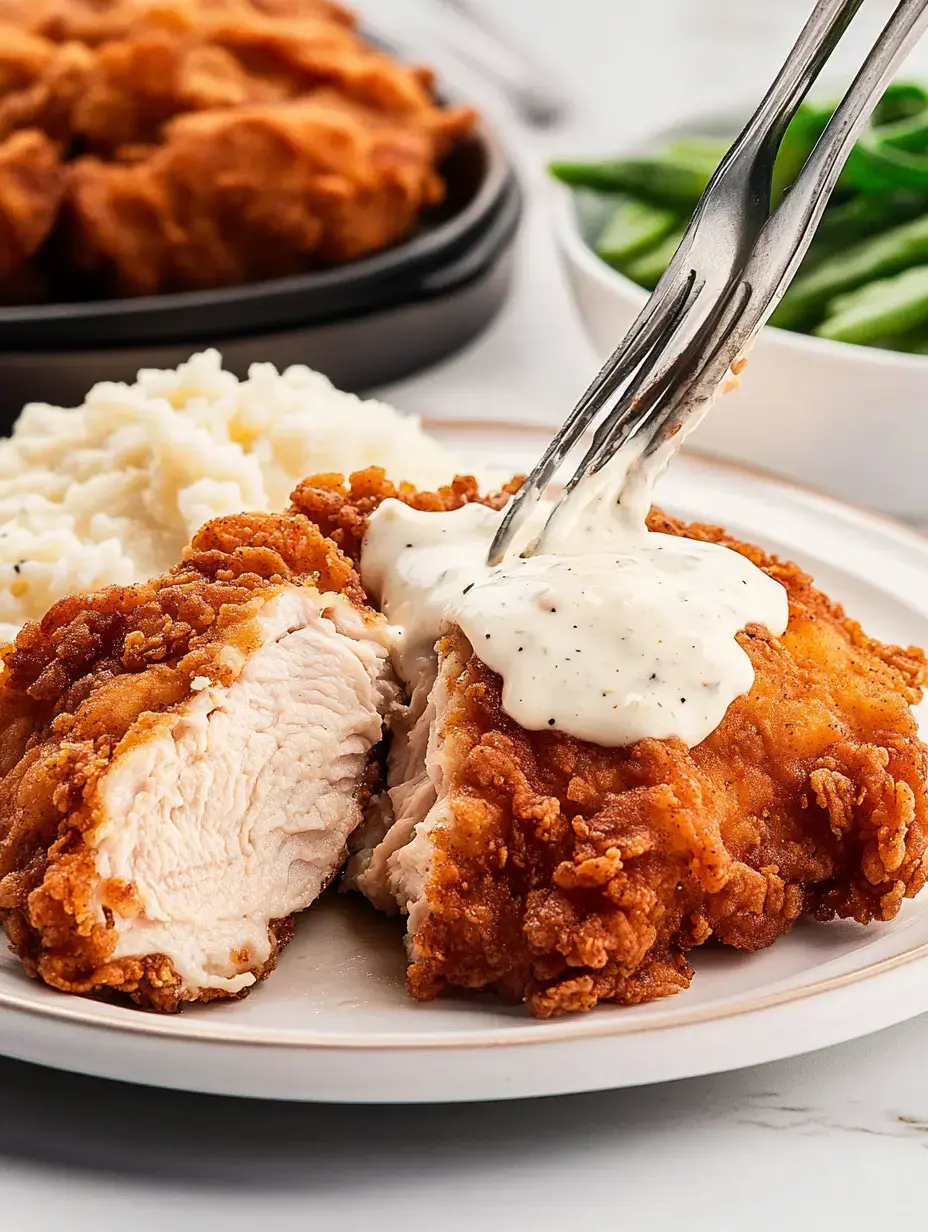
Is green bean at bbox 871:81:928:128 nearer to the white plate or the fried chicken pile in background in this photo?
the fried chicken pile in background

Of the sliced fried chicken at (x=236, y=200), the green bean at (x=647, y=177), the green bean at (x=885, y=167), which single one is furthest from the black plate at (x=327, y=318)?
the green bean at (x=885, y=167)

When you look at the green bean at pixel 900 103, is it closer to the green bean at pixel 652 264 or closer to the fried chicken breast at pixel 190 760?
the green bean at pixel 652 264

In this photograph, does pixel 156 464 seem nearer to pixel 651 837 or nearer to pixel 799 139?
pixel 651 837

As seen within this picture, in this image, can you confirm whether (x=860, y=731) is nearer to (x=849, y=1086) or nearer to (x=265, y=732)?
(x=849, y=1086)

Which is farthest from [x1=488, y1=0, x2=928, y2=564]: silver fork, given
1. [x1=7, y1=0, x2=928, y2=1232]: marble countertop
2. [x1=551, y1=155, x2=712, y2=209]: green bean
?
[x1=551, y1=155, x2=712, y2=209]: green bean

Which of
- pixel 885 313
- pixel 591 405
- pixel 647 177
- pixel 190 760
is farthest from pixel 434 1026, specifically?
pixel 647 177
